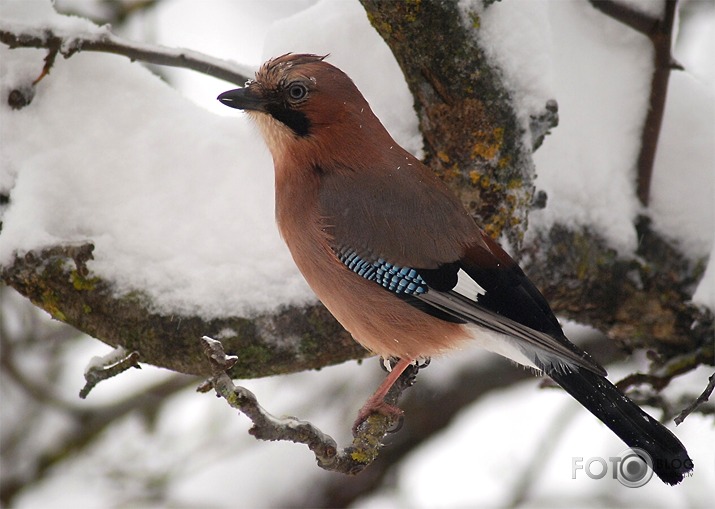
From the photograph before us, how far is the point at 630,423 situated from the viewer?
9.56ft

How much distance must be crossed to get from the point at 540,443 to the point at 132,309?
313 centimetres

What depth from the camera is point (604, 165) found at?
13.1 ft

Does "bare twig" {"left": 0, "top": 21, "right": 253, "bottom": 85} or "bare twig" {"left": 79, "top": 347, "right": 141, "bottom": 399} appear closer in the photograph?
"bare twig" {"left": 79, "top": 347, "right": 141, "bottom": 399}

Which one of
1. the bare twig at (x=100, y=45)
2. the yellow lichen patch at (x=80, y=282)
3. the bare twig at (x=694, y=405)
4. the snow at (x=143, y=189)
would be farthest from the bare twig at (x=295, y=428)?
the bare twig at (x=100, y=45)

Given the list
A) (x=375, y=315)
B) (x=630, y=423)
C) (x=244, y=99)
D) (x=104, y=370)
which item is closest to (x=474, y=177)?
(x=375, y=315)

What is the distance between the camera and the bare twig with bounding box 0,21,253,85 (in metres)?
3.38

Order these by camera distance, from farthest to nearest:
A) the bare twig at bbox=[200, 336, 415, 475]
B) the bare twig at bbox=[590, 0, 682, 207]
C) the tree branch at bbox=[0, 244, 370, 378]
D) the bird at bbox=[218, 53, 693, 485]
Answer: the bare twig at bbox=[590, 0, 682, 207], the tree branch at bbox=[0, 244, 370, 378], the bird at bbox=[218, 53, 693, 485], the bare twig at bbox=[200, 336, 415, 475]

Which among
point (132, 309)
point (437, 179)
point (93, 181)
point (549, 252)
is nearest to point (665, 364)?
point (549, 252)

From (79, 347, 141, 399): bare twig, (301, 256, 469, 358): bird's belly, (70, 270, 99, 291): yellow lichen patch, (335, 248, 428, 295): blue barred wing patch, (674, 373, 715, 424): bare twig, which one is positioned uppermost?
(674, 373, 715, 424): bare twig

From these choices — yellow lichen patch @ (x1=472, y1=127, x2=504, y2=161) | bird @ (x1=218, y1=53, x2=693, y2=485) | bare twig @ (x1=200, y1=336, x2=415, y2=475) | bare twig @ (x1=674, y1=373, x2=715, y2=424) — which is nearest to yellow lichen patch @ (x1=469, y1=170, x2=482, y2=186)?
yellow lichen patch @ (x1=472, y1=127, x2=504, y2=161)

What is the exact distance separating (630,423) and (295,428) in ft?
4.02

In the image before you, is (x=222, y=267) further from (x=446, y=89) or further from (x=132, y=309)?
(x=446, y=89)

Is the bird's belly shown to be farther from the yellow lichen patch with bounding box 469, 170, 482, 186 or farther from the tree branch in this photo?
the yellow lichen patch with bounding box 469, 170, 482, 186

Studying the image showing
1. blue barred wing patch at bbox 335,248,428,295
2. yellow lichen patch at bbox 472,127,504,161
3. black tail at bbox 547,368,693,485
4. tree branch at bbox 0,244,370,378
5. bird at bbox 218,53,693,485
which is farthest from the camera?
yellow lichen patch at bbox 472,127,504,161
